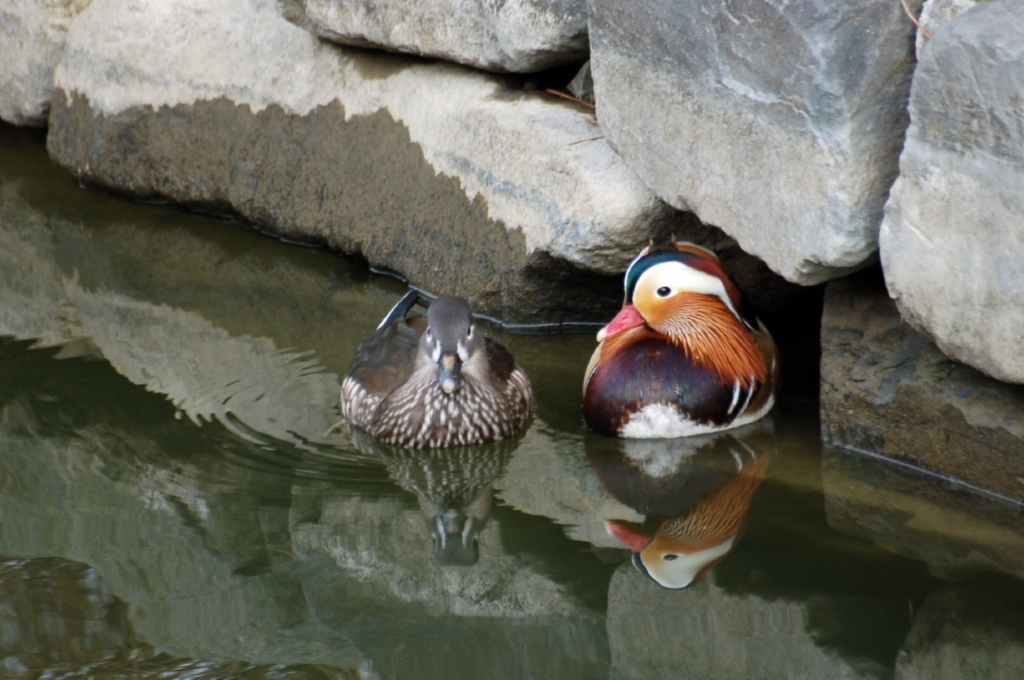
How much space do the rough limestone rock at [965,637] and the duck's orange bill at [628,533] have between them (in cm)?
83

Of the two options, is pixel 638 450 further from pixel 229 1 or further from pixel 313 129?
pixel 229 1

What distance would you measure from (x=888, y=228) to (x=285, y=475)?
2.04 metres

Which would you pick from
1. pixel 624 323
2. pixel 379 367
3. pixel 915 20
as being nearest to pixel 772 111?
pixel 915 20

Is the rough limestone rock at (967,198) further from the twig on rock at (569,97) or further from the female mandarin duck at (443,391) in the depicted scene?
the twig on rock at (569,97)

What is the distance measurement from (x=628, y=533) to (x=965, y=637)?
103 cm

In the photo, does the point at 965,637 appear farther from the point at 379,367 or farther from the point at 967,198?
the point at 379,367

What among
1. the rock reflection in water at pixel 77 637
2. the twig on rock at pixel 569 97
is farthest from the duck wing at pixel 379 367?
the rock reflection in water at pixel 77 637

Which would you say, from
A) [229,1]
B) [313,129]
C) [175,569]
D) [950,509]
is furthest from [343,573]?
[229,1]

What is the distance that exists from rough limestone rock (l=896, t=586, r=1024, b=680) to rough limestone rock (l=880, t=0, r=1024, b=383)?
65cm

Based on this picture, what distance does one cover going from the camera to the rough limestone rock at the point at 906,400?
3.72m

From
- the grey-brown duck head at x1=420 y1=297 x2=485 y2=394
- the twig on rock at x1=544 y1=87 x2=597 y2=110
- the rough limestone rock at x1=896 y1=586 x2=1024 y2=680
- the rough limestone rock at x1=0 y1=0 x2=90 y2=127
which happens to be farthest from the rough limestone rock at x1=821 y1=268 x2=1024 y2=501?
the rough limestone rock at x1=0 y1=0 x2=90 y2=127

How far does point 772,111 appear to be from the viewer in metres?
3.85

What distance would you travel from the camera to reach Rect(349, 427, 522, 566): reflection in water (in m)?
3.80

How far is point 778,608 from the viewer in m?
3.29
